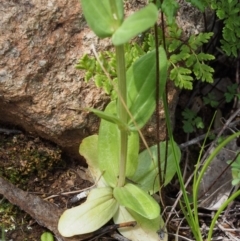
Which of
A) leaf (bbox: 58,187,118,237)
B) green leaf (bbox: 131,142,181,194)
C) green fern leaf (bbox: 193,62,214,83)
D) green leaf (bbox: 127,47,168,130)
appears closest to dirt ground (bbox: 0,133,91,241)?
leaf (bbox: 58,187,118,237)

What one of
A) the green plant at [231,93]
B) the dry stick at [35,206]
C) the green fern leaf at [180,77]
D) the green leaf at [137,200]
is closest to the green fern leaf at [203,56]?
the green fern leaf at [180,77]

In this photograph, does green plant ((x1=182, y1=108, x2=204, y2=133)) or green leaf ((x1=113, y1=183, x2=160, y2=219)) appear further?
green plant ((x1=182, y1=108, x2=204, y2=133))

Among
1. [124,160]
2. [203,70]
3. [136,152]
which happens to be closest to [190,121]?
[203,70]

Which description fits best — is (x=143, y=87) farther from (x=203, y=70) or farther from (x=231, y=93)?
(x=231, y=93)

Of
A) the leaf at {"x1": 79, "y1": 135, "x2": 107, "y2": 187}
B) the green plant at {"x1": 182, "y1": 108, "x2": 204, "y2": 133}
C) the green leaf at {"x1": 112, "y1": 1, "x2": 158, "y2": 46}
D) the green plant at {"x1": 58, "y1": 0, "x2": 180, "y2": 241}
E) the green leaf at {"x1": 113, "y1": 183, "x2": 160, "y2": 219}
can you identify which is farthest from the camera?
the green plant at {"x1": 182, "y1": 108, "x2": 204, "y2": 133}

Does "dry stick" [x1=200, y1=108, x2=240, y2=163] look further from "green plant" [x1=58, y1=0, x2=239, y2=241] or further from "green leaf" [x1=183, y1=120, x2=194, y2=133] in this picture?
"green plant" [x1=58, y1=0, x2=239, y2=241]

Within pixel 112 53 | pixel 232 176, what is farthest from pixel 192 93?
pixel 112 53

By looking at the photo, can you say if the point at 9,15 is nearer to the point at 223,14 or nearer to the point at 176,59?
the point at 176,59
